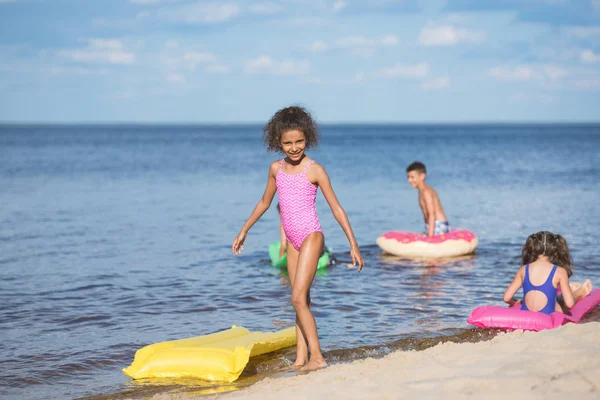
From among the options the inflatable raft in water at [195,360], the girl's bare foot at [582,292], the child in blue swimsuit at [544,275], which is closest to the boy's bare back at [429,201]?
the girl's bare foot at [582,292]

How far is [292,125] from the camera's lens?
5.14 meters

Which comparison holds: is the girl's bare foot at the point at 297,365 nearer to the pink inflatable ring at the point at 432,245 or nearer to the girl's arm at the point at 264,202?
the girl's arm at the point at 264,202

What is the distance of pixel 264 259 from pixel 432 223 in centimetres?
277

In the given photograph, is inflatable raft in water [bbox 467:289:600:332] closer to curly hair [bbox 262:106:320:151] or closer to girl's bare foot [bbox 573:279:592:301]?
girl's bare foot [bbox 573:279:592:301]

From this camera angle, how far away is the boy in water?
37.0 ft

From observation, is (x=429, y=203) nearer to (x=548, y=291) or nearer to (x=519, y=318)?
(x=548, y=291)

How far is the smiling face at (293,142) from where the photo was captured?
5.12 metres

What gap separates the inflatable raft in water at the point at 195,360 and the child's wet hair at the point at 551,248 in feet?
9.48

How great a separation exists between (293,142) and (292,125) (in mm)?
128

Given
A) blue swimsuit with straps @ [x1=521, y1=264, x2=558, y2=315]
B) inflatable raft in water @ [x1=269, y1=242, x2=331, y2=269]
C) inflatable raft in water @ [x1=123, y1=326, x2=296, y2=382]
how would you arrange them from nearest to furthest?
inflatable raft in water @ [x1=123, y1=326, x2=296, y2=382] → blue swimsuit with straps @ [x1=521, y1=264, x2=558, y2=315] → inflatable raft in water @ [x1=269, y1=242, x2=331, y2=269]

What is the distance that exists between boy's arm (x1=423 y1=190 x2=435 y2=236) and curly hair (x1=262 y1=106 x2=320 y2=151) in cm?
622

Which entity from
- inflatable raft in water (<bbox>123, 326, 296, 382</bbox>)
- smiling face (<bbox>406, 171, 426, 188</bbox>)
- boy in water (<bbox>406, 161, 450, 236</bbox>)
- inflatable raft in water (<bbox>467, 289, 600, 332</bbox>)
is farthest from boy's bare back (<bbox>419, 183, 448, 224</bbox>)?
inflatable raft in water (<bbox>123, 326, 296, 382</bbox>)

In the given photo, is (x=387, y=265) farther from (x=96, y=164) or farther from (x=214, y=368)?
(x=96, y=164)

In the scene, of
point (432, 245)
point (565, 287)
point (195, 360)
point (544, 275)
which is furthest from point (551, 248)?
point (432, 245)
